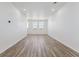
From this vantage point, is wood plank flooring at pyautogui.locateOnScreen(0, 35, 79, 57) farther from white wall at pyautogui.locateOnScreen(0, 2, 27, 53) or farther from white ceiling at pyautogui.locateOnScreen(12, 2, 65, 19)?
white ceiling at pyautogui.locateOnScreen(12, 2, 65, 19)

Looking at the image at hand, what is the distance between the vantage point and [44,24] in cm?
1794

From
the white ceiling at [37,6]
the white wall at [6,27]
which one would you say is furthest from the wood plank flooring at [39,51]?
the white ceiling at [37,6]

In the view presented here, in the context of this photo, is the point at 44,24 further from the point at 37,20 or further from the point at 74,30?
the point at 74,30

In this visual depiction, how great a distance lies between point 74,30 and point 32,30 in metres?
13.1

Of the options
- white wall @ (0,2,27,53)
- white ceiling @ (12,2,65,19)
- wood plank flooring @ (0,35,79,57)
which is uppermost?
white ceiling @ (12,2,65,19)

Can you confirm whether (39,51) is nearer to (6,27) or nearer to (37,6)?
(6,27)

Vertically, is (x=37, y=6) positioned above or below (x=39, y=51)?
above

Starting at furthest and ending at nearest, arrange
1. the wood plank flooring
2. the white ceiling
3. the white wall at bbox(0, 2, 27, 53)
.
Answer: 1. the white ceiling
2. the white wall at bbox(0, 2, 27, 53)
3. the wood plank flooring

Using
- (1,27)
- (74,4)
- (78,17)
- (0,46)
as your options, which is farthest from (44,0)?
(0,46)

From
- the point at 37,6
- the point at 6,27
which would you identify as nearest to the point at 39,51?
the point at 6,27

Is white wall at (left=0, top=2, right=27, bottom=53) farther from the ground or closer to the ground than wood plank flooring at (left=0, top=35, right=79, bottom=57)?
farther from the ground

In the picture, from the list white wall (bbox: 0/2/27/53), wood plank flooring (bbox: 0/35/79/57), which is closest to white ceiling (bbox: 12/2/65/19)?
white wall (bbox: 0/2/27/53)

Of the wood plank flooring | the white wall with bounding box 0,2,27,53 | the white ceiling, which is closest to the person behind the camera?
the wood plank flooring

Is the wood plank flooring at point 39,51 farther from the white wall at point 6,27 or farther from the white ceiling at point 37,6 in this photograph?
the white ceiling at point 37,6
